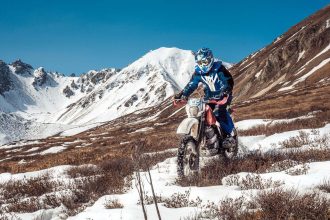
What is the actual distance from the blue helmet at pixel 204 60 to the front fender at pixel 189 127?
1630mm

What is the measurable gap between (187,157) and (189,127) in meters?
0.66

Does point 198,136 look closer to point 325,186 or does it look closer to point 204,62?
point 204,62

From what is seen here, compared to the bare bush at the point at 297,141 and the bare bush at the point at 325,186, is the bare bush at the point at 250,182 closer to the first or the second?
the bare bush at the point at 325,186

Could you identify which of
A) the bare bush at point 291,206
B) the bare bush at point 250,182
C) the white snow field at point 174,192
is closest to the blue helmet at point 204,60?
the white snow field at point 174,192

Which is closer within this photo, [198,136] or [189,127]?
[189,127]

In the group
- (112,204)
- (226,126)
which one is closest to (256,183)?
(112,204)

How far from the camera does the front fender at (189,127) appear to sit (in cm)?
962

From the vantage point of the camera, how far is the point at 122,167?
1211 centimetres

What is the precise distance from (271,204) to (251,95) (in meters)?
88.7

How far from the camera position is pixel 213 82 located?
1089cm

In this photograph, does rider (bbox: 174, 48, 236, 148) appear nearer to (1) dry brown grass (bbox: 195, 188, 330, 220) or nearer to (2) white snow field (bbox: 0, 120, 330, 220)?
(2) white snow field (bbox: 0, 120, 330, 220)

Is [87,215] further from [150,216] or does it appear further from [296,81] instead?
[296,81]

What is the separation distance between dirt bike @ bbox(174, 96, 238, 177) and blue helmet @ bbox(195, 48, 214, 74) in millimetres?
911

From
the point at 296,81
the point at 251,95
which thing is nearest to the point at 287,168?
the point at 296,81
